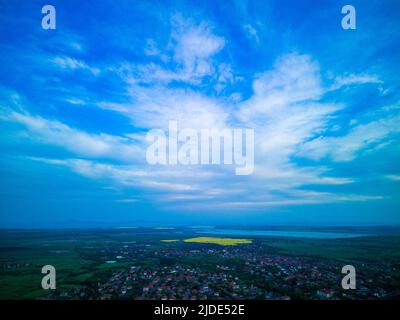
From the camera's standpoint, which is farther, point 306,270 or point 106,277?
point 306,270

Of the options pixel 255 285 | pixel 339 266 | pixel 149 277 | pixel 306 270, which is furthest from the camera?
pixel 339 266

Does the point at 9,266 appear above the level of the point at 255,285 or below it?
below
